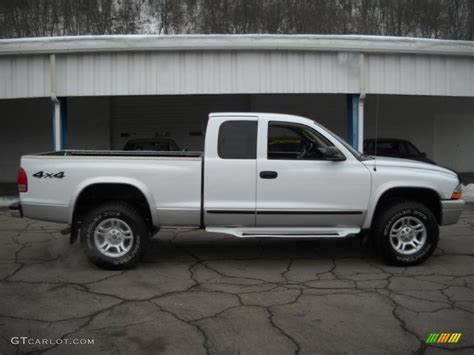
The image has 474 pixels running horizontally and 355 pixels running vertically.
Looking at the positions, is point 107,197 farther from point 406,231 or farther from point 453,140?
point 453,140

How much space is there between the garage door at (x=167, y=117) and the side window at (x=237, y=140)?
12.1 meters

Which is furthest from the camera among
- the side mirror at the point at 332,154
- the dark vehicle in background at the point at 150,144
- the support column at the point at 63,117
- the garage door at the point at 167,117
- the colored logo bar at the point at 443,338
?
the garage door at the point at 167,117

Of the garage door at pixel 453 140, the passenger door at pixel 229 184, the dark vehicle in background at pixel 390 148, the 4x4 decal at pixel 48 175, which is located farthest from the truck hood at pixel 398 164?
the garage door at pixel 453 140

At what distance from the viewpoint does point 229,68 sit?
37.0 feet

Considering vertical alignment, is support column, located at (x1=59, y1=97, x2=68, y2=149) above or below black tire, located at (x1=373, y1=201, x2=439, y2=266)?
above

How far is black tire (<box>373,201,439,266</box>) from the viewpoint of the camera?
19.7 ft

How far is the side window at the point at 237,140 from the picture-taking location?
597cm

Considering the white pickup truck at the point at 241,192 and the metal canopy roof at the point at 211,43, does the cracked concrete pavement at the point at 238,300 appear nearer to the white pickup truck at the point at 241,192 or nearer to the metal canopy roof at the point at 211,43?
the white pickup truck at the point at 241,192

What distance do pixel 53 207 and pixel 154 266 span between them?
4.77 feet

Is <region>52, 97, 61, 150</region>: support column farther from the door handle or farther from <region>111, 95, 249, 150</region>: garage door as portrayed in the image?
the door handle

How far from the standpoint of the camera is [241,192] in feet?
19.4

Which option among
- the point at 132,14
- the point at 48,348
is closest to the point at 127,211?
the point at 48,348

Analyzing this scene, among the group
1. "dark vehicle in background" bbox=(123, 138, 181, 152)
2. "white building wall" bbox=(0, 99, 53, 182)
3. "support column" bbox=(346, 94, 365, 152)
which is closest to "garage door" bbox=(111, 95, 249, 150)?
"white building wall" bbox=(0, 99, 53, 182)

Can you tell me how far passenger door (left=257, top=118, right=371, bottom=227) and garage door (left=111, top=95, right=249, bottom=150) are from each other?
40.6 ft
